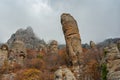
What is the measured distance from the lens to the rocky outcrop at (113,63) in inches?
1074

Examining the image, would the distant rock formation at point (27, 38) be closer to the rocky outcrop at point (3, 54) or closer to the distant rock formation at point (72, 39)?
the rocky outcrop at point (3, 54)

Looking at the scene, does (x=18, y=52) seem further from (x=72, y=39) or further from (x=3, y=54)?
(x=72, y=39)

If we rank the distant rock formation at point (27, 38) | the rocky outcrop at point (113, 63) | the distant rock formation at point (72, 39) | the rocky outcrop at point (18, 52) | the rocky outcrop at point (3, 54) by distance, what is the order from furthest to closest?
the distant rock formation at point (27, 38)
the rocky outcrop at point (18, 52)
the rocky outcrop at point (3, 54)
the distant rock formation at point (72, 39)
the rocky outcrop at point (113, 63)

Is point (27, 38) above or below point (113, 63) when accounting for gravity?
above

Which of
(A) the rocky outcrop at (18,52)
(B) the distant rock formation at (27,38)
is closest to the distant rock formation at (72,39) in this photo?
(A) the rocky outcrop at (18,52)

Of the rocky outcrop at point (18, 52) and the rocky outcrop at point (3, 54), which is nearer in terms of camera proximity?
the rocky outcrop at point (3, 54)

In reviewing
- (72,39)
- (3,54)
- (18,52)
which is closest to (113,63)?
(72,39)

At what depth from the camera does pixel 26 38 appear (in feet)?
341

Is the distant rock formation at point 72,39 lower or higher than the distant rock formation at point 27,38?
lower

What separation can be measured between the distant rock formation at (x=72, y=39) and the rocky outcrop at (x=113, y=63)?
22815mm

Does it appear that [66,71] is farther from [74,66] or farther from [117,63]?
[74,66]

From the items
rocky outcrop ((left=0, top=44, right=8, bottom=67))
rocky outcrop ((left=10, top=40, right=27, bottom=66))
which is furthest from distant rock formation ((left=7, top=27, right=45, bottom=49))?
rocky outcrop ((left=0, top=44, right=8, bottom=67))

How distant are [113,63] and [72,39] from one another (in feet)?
101

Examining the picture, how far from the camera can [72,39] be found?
202 ft
